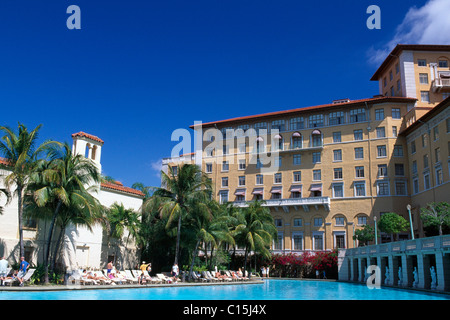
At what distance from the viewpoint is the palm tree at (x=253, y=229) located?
42.9 metres

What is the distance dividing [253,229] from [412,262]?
1696cm

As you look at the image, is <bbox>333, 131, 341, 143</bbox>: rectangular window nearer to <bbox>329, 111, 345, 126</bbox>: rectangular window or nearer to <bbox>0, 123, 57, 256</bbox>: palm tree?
<bbox>329, 111, 345, 126</bbox>: rectangular window

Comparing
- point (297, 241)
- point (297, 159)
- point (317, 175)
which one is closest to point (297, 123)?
point (297, 159)

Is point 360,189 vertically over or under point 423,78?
under

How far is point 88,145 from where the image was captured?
34.2m

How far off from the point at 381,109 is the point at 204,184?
32396 millimetres

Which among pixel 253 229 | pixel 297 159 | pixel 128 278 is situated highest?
pixel 297 159

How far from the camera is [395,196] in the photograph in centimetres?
5459

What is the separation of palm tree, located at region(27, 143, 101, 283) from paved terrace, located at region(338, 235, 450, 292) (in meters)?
20.6

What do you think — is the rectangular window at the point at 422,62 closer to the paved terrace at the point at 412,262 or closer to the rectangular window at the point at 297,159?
the rectangular window at the point at 297,159

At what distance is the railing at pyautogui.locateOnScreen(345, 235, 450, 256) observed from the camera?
2419cm

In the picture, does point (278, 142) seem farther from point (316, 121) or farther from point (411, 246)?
point (411, 246)

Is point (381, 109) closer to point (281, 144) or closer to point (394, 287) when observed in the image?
point (281, 144)

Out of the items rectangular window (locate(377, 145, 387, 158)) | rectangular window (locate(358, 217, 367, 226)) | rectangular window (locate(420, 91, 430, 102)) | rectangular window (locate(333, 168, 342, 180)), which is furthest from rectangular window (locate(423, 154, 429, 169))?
rectangular window (locate(333, 168, 342, 180))
